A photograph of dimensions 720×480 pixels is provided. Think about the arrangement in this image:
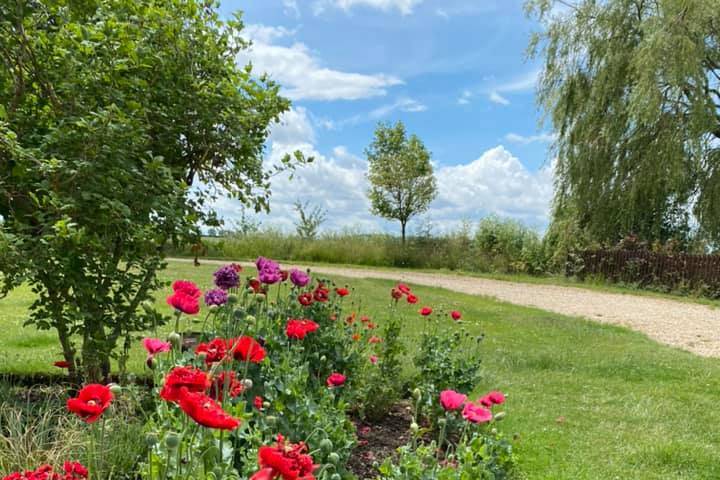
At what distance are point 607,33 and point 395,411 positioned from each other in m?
15.7

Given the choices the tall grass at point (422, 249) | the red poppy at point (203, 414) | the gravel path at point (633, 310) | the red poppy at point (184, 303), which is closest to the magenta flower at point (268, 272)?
the red poppy at point (184, 303)

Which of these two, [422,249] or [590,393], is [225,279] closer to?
[590,393]

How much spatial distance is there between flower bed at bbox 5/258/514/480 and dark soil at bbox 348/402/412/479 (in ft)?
0.03

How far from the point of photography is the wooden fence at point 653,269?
13.7 metres

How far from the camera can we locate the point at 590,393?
14.5 feet

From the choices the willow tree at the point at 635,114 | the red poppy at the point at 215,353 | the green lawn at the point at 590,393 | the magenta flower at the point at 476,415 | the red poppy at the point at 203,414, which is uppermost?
the willow tree at the point at 635,114

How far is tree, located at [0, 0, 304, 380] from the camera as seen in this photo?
2416 millimetres

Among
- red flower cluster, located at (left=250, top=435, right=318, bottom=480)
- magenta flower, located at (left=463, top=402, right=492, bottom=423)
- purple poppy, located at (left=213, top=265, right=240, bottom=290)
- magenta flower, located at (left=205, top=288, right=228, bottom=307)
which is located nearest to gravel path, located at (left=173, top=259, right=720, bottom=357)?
magenta flower, located at (left=463, top=402, right=492, bottom=423)

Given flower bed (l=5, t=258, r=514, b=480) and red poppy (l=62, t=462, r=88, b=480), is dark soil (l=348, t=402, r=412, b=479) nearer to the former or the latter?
flower bed (l=5, t=258, r=514, b=480)

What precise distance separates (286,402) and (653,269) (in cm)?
1512

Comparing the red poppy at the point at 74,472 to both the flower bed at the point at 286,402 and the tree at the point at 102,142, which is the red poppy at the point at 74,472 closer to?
the flower bed at the point at 286,402

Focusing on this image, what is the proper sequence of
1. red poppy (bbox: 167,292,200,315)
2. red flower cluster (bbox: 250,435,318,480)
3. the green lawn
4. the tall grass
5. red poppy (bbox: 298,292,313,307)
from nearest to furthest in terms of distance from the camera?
red flower cluster (bbox: 250,435,318,480)
red poppy (bbox: 167,292,200,315)
red poppy (bbox: 298,292,313,307)
the green lawn
the tall grass

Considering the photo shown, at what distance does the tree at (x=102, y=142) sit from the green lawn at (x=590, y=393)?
158cm

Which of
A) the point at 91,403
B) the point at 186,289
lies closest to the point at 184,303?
the point at 186,289
